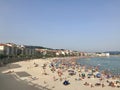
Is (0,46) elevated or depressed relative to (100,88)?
elevated

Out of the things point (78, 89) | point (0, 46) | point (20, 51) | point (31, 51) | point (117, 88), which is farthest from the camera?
point (31, 51)

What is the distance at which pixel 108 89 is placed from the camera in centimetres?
2331

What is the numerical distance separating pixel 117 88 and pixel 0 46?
292 feet

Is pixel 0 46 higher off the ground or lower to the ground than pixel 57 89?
higher

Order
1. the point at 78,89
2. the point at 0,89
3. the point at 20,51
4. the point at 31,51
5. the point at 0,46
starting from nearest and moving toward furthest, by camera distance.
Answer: the point at 0,89 → the point at 78,89 → the point at 0,46 → the point at 20,51 → the point at 31,51

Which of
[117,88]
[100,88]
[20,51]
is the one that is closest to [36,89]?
[100,88]

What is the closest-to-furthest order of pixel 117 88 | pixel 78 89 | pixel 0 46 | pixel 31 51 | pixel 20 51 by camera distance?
pixel 78 89, pixel 117 88, pixel 0 46, pixel 20 51, pixel 31 51

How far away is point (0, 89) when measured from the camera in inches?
819

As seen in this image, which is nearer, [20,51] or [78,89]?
[78,89]

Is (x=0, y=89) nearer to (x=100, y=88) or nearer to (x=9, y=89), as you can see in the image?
(x=9, y=89)

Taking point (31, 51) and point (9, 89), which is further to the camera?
point (31, 51)

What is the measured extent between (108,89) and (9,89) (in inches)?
456

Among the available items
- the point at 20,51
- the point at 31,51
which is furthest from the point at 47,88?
the point at 31,51

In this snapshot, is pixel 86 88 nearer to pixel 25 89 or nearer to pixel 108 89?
pixel 108 89
